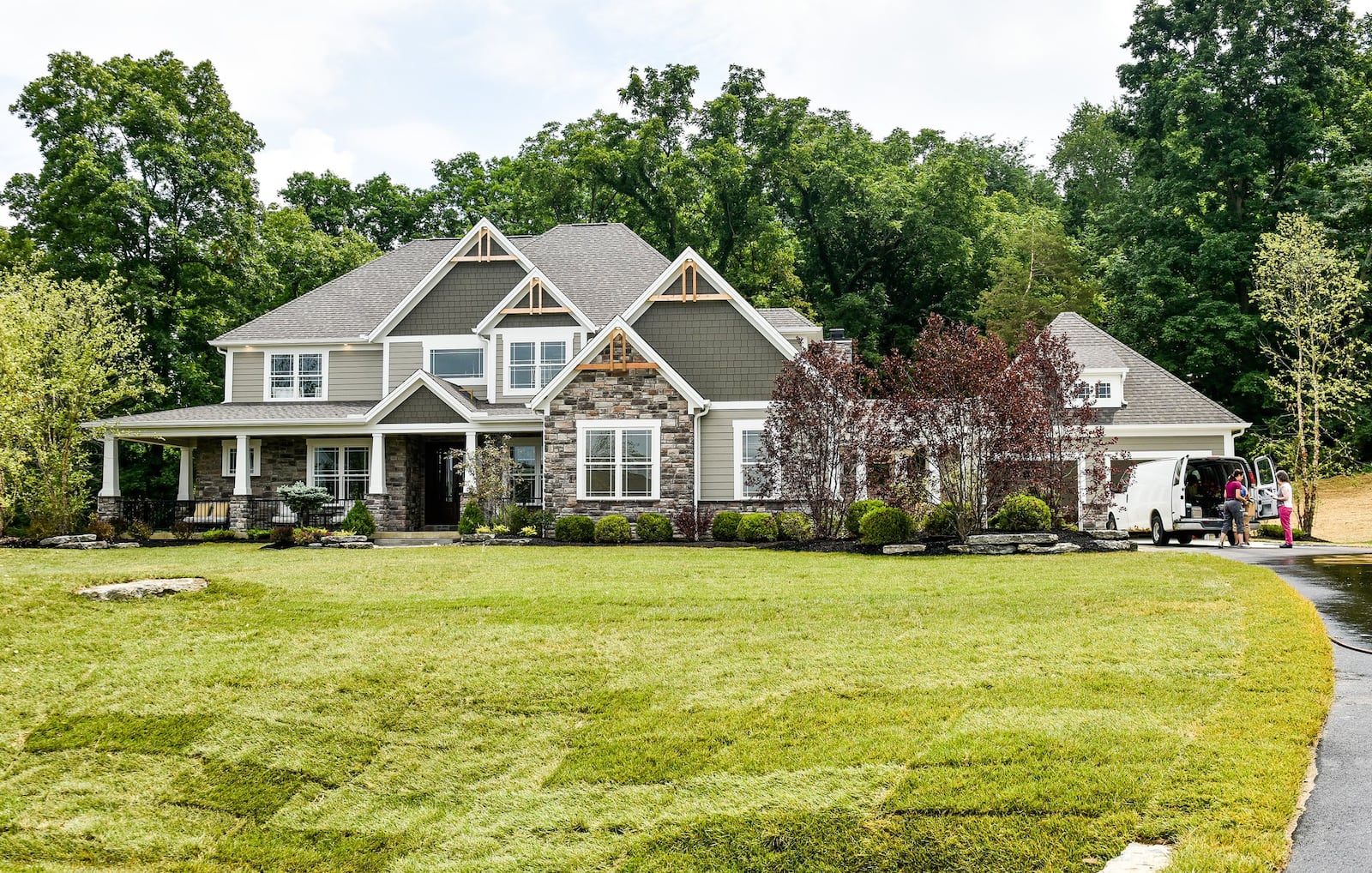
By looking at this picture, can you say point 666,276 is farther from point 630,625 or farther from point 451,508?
point 630,625

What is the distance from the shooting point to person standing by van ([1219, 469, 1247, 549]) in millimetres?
20984

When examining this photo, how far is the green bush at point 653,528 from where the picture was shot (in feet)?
72.6

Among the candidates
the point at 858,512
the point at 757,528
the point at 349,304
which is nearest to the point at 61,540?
the point at 349,304

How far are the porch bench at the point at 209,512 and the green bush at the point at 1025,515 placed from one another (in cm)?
2049

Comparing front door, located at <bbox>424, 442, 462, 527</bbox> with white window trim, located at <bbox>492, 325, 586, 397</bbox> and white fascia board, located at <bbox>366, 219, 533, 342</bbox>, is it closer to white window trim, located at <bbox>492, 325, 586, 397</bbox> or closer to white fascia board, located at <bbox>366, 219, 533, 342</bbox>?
white window trim, located at <bbox>492, 325, 586, 397</bbox>

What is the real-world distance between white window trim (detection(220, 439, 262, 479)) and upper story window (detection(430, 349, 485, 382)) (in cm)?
552

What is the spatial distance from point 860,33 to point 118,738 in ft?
54.0

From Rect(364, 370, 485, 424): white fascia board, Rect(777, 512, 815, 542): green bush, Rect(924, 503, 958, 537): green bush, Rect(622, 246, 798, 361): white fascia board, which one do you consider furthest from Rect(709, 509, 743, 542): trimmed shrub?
Rect(364, 370, 485, 424): white fascia board

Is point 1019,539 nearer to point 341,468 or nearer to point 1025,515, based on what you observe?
point 1025,515

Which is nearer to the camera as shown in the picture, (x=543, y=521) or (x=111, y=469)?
(x=543, y=521)

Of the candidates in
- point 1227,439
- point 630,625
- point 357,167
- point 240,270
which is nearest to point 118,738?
point 630,625

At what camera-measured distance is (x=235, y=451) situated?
92.7ft

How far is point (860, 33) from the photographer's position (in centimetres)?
1839

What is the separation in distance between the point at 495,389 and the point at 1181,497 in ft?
→ 56.6
